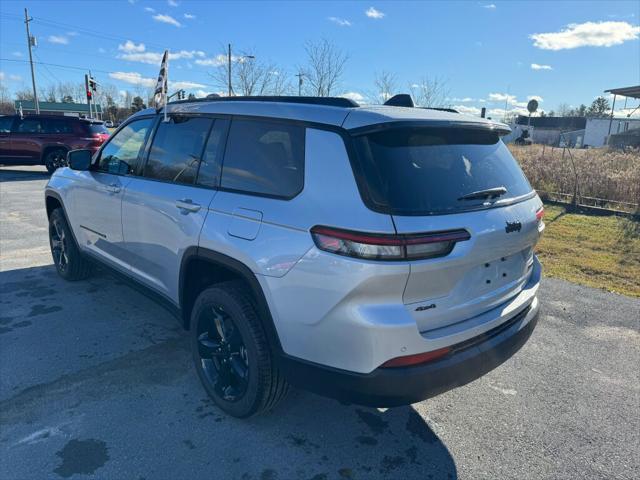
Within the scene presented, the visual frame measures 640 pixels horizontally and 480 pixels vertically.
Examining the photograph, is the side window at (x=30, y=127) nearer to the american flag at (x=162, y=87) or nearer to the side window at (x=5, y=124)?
the side window at (x=5, y=124)

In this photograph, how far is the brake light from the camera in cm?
210

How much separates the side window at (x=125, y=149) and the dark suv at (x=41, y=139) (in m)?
11.6

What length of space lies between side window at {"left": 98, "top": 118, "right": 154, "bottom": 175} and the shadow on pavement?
4.68ft

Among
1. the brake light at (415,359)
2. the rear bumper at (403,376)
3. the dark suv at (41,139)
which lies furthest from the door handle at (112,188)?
the dark suv at (41,139)

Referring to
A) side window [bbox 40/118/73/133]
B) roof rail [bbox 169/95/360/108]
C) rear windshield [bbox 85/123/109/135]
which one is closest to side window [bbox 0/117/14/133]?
side window [bbox 40/118/73/133]

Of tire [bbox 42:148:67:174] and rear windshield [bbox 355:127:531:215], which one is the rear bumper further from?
tire [bbox 42:148:67:174]

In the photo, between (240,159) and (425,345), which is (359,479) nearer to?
(425,345)

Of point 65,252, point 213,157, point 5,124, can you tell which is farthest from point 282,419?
point 5,124

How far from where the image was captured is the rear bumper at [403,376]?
211cm

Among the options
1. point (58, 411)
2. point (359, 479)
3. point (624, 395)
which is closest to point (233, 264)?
point (359, 479)

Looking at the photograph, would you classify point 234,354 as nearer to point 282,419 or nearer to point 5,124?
point 282,419

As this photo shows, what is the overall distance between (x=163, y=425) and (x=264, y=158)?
1688 millimetres

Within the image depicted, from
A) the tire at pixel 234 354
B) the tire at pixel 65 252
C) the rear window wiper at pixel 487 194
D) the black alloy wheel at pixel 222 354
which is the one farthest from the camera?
the tire at pixel 65 252

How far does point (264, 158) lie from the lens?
2.60 m
